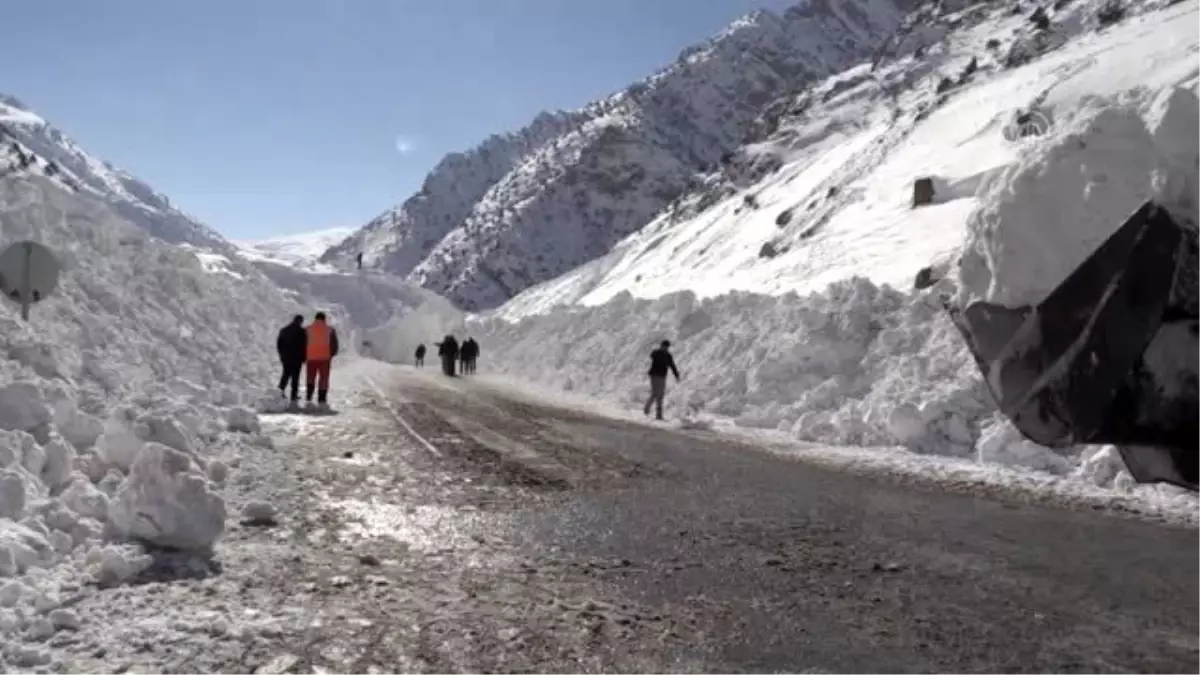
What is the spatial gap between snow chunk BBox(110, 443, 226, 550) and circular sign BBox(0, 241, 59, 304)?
23.9 feet

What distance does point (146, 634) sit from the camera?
4293 mm

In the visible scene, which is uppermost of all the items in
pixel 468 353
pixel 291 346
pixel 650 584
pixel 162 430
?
pixel 468 353

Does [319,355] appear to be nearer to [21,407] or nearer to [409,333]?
[21,407]

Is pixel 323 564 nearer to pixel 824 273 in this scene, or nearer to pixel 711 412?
pixel 711 412

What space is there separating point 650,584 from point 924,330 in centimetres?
1165

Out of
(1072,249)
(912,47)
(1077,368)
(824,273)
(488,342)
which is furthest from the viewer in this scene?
(912,47)

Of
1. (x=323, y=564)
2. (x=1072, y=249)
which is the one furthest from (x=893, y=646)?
(x=1072, y=249)

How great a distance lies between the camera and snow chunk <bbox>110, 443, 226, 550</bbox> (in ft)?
18.6

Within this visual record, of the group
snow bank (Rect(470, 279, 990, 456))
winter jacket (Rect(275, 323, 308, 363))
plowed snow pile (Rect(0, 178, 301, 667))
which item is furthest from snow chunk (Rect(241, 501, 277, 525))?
winter jacket (Rect(275, 323, 308, 363))

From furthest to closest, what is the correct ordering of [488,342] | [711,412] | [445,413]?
1. [488,342]
2. [711,412]
3. [445,413]

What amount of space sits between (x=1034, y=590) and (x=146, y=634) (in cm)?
490

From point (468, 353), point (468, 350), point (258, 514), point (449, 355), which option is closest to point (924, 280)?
point (258, 514)

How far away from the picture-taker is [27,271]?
1164cm

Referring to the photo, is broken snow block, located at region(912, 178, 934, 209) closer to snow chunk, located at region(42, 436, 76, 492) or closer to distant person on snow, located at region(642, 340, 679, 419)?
distant person on snow, located at region(642, 340, 679, 419)
